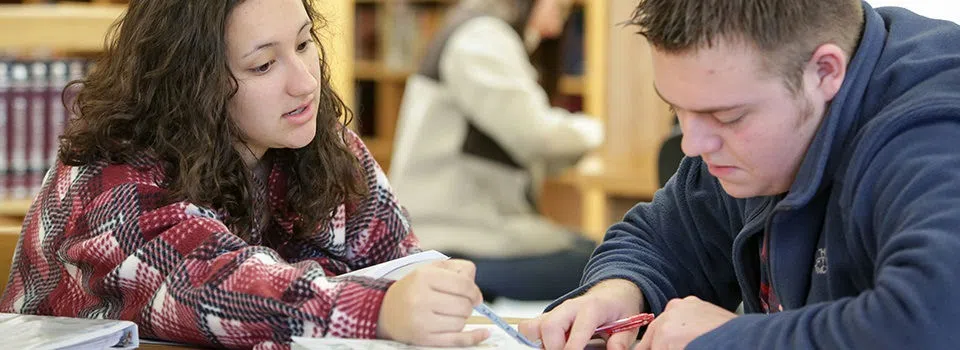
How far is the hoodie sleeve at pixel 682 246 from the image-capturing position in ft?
4.62

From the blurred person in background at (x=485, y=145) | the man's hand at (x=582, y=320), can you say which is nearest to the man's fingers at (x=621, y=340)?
the man's hand at (x=582, y=320)

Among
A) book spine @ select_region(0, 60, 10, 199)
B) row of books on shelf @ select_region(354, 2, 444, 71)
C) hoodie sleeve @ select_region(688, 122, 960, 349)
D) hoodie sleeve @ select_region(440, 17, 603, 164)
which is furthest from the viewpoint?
row of books on shelf @ select_region(354, 2, 444, 71)

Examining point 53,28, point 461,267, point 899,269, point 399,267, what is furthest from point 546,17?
point 899,269

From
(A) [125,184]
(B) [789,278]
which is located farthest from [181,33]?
(B) [789,278]

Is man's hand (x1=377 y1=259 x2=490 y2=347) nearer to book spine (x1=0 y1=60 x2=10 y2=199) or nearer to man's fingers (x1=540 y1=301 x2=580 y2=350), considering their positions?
man's fingers (x1=540 y1=301 x2=580 y2=350)

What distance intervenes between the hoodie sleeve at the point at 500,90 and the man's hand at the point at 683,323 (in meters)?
2.59

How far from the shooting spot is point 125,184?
53.2 inches

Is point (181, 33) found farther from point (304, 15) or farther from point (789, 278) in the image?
point (789, 278)

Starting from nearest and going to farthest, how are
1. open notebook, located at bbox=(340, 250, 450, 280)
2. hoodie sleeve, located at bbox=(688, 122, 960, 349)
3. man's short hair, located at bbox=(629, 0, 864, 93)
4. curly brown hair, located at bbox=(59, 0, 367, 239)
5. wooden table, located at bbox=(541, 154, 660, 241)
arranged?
hoodie sleeve, located at bbox=(688, 122, 960, 349) → man's short hair, located at bbox=(629, 0, 864, 93) → open notebook, located at bbox=(340, 250, 450, 280) → curly brown hair, located at bbox=(59, 0, 367, 239) → wooden table, located at bbox=(541, 154, 660, 241)

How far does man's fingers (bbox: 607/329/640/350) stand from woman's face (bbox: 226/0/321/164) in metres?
0.44

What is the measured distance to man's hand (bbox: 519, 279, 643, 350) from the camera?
125 centimetres

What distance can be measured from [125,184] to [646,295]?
57 centimetres

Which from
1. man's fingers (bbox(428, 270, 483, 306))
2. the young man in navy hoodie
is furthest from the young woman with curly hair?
the young man in navy hoodie

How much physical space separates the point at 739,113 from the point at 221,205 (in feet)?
2.05
